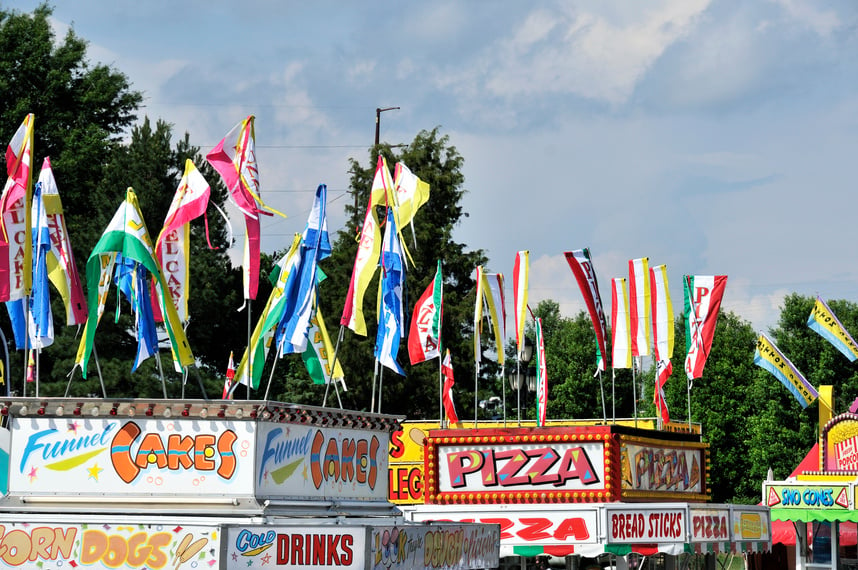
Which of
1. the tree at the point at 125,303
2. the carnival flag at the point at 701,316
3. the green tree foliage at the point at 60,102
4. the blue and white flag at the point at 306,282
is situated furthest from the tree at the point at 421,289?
the blue and white flag at the point at 306,282

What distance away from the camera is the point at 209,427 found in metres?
14.6

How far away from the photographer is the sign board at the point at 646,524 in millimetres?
21328

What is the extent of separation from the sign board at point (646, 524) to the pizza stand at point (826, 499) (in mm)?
8181

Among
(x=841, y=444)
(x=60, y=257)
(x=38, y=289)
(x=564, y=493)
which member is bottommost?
(x=564, y=493)

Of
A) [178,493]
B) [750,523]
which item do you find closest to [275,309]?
[178,493]

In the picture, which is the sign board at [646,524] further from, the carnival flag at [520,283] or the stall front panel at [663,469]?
the carnival flag at [520,283]

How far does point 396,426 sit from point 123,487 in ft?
13.9

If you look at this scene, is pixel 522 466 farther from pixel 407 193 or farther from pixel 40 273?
pixel 40 273

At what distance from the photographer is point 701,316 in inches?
1048

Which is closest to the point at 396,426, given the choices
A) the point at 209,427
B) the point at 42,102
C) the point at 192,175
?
the point at 209,427

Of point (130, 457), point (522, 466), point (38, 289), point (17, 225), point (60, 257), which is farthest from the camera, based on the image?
point (522, 466)

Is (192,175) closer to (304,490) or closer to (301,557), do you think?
(304,490)

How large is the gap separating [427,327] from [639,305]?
5171 millimetres

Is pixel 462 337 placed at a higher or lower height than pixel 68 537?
higher
